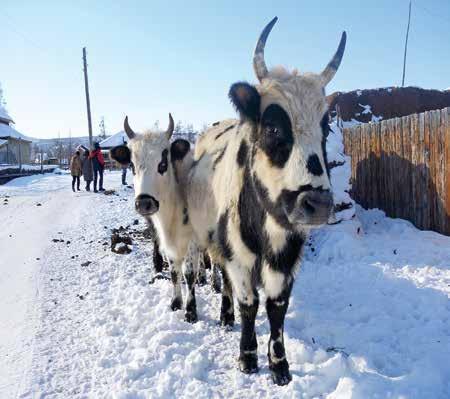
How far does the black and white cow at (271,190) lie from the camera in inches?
114

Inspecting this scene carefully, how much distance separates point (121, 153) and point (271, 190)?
274 centimetres

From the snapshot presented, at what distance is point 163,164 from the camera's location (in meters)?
5.05

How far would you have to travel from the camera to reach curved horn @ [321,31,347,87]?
350cm

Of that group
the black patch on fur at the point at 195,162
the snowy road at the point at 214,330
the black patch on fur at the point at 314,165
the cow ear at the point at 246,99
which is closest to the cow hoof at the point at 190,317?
the snowy road at the point at 214,330

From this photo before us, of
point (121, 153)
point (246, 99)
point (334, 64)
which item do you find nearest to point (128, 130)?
point (121, 153)

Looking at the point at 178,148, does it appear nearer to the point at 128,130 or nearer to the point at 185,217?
the point at 128,130

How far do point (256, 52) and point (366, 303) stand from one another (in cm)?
334

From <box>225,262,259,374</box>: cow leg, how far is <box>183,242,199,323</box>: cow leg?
1.11 m

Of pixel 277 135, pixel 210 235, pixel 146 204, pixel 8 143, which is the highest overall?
pixel 8 143

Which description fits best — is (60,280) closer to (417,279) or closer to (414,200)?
(417,279)

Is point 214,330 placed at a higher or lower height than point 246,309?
lower

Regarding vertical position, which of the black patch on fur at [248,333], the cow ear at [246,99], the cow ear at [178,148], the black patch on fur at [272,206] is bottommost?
the black patch on fur at [248,333]

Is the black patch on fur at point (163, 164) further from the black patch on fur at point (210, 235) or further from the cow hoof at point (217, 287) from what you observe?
the cow hoof at point (217, 287)

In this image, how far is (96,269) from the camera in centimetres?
681
